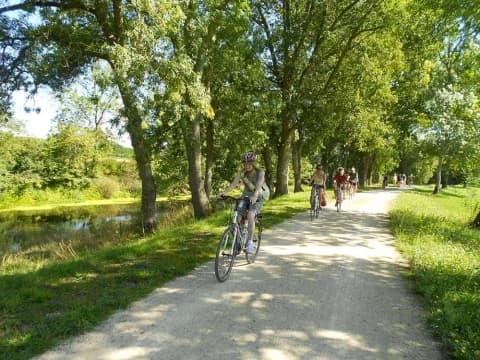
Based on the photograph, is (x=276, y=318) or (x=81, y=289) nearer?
(x=276, y=318)

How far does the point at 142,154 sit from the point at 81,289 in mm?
8022

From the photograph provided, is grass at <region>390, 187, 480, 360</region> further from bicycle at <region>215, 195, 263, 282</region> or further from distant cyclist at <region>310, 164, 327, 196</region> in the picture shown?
distant cyclist at <region>310, 164, 327, 196</region>

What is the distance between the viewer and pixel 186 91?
430 inches

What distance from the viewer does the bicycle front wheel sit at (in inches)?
243

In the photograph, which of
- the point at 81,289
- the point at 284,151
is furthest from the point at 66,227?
the point at 81,289

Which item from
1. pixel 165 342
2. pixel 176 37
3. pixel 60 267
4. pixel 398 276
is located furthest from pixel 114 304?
pixel 176 37

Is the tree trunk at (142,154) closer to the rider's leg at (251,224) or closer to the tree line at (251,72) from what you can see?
the tree line at (251,72)

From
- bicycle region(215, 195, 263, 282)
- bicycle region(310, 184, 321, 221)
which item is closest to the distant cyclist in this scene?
bicycle region(310, 184, 321, 221)

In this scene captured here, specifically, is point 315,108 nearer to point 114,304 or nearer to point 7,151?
point 114,304

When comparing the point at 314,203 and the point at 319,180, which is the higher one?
the point at 319,180

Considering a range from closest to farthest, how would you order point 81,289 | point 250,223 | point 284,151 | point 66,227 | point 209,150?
1. point 81,289
2. point 250,223
3. point 209,150
4. point 66,227
5. point 284,151

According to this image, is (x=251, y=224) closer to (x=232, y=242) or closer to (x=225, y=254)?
(x=232, y=242)

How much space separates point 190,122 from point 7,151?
23.0m

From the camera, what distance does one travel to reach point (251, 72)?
19.7m
